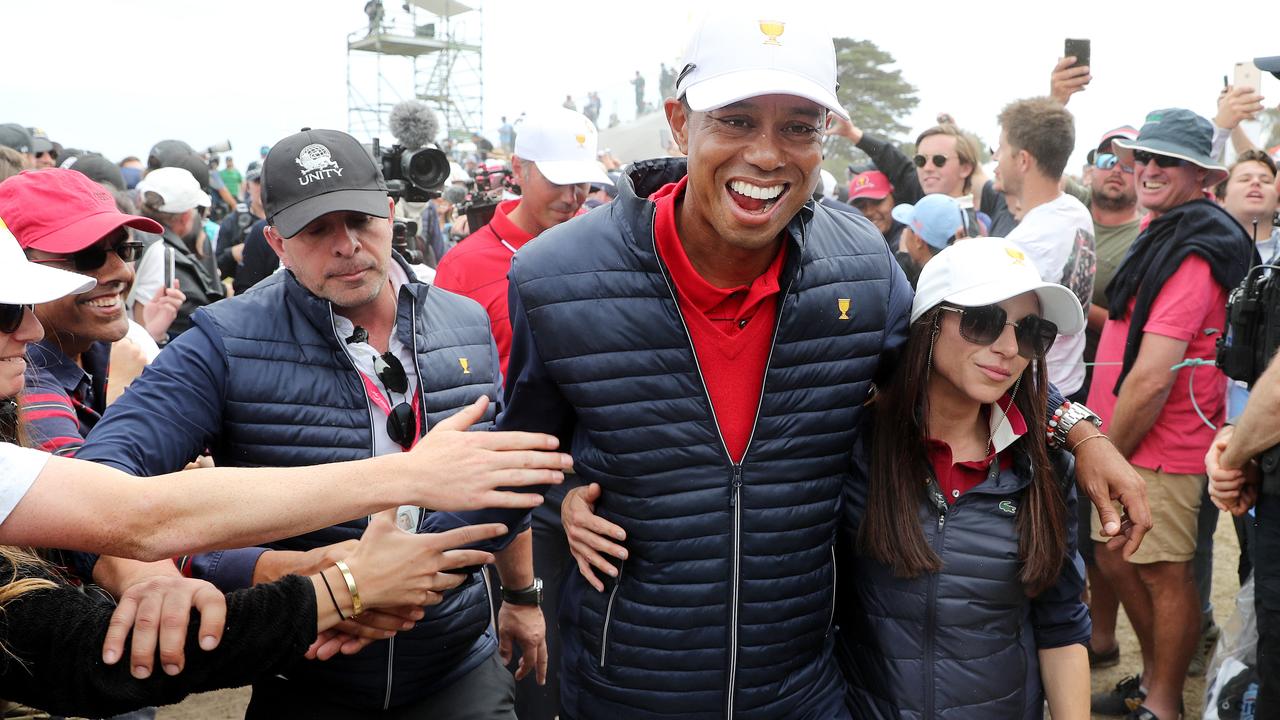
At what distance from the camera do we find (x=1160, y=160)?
442 cm

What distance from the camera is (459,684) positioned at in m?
2.70

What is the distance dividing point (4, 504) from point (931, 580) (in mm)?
1991

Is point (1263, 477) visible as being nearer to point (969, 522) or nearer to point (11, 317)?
point (969, 522)

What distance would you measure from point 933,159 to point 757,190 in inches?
185

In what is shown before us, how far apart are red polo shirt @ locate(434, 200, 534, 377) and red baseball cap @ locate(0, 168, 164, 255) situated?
1.62m

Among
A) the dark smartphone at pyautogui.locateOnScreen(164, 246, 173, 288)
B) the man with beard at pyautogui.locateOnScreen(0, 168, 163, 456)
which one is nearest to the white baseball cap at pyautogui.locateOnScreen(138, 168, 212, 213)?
the dark smartphone at pyautogui.locateOnScreen(164, 246, 173, 288)

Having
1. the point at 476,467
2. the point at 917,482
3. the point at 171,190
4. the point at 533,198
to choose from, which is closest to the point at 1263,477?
the point at 917,482

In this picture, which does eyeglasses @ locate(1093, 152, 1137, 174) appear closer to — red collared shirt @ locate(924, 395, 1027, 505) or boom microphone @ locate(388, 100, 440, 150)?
red collared shirt @ locate(924, 395, 1027, 505)

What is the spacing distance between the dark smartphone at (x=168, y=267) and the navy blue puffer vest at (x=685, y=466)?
3.66 m

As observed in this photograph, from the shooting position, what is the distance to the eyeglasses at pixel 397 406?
2.50 metres

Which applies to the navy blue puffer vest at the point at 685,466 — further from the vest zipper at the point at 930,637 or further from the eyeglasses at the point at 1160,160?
the eyeglasses at the point at 1160,160

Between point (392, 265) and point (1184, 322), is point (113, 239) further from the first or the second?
point (1184, 322)

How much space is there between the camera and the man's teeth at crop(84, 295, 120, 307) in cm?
294

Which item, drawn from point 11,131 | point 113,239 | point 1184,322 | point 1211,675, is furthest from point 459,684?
point 11,131
